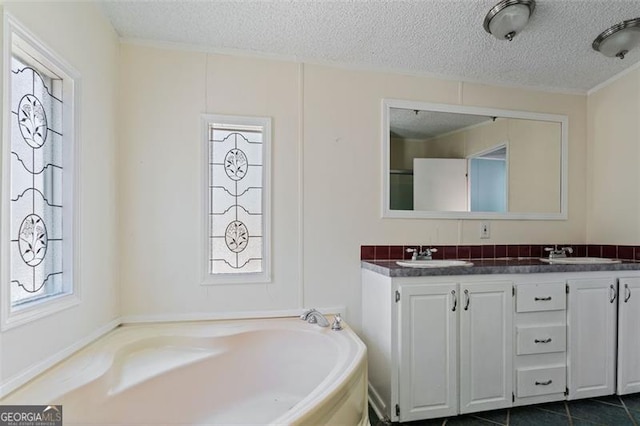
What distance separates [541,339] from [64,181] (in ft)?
9.37

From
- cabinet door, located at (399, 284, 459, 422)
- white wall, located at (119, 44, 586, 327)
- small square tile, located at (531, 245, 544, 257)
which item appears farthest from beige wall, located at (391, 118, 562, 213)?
cabinet door, located at (399, 284, 459, 422)

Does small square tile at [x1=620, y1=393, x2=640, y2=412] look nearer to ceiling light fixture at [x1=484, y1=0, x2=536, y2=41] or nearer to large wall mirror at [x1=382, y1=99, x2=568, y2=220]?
large wall mirror at [x1=382, y1=99, x2=568, y2=220]

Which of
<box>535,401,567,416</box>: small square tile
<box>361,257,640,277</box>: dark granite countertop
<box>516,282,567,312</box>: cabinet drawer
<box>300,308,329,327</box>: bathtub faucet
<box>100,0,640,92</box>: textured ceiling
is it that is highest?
<box>100,0,640,92</box>: textured ceiling

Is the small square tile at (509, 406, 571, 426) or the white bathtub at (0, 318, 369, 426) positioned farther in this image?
the small square tile at (509, 406, 571, 426)

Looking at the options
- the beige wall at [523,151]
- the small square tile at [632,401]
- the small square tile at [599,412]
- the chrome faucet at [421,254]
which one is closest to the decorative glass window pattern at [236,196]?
the chrome faucet at [421,254]

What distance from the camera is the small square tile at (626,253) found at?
239 centimetres

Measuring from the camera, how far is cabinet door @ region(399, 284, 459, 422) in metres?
1.81

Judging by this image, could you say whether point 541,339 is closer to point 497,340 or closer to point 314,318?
point 497,340

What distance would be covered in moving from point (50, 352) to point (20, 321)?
10.4 inches

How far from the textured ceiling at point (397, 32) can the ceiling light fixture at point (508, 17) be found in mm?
56

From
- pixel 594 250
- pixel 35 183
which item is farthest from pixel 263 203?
pixel 594 250

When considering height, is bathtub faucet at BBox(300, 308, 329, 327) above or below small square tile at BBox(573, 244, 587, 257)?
below

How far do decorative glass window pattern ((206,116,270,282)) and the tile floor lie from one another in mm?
1312

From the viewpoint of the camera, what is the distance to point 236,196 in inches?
86.2
